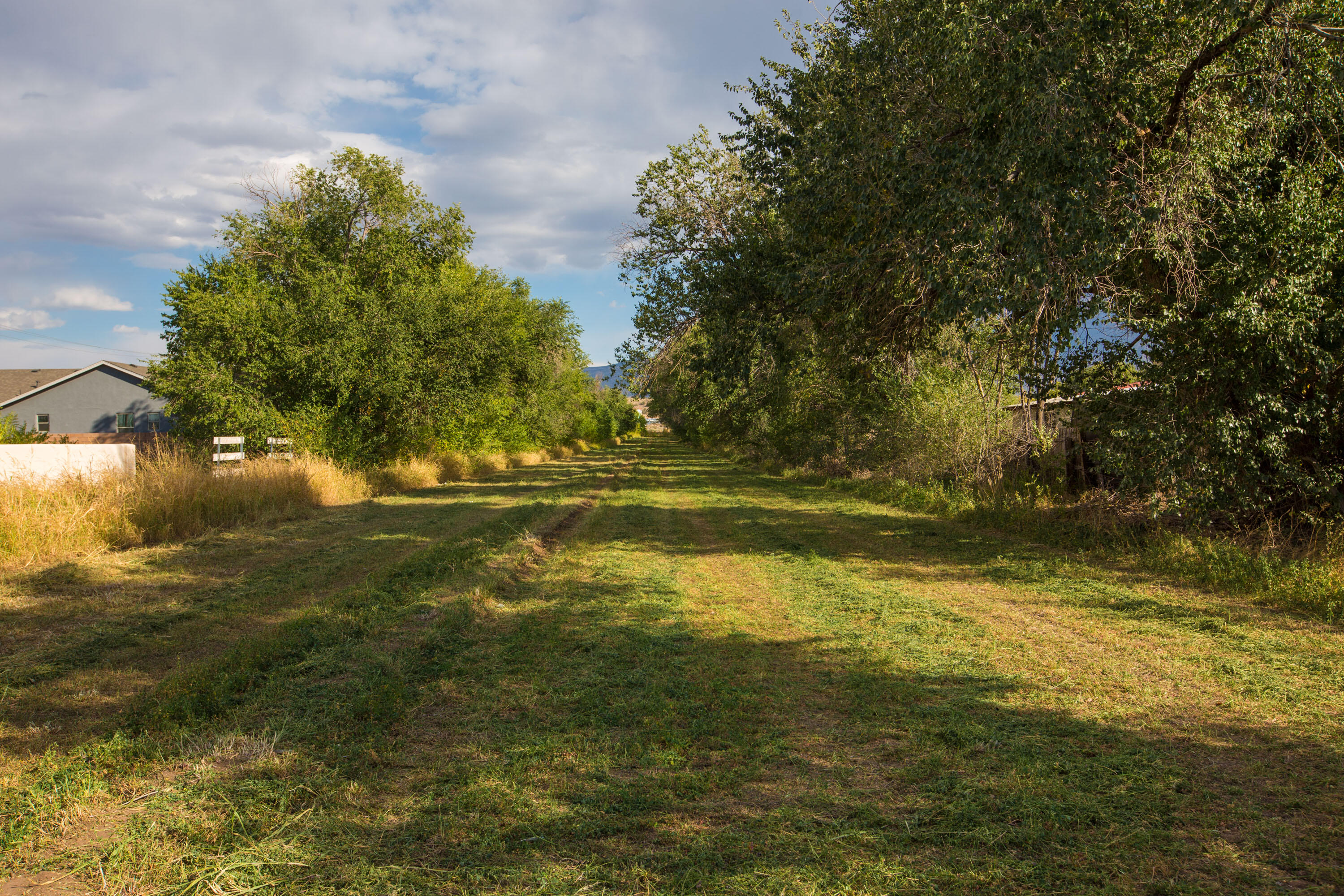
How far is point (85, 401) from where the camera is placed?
39.3 metres

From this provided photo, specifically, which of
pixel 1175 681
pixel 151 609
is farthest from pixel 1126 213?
pixel 151 609

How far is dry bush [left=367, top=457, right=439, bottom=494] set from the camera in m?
21.0

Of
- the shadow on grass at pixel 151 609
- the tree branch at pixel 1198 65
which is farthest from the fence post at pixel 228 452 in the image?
the tree branch at pixel 1198 65

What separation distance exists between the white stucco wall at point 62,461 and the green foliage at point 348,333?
638 centimetres

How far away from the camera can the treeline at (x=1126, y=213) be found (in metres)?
7.83

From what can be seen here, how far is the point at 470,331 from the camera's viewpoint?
23.6 meters

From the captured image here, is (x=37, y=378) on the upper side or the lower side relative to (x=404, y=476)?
upper

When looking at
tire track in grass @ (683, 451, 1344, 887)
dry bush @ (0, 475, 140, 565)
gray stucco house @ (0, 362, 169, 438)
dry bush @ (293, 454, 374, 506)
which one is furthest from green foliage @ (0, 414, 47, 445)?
tire track in grass @ (683, 451, 1344, 887)

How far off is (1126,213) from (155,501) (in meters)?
14.7

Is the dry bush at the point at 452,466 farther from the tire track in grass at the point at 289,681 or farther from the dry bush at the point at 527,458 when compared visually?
the tire track in grass at the point at 289,681

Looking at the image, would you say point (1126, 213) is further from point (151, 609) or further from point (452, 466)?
point (452, 466)

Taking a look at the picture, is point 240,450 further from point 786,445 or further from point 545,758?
point 786,445

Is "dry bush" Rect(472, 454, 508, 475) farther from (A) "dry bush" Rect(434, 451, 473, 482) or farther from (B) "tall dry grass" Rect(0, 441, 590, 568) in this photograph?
(B) "tall dry grass" Rect(0, 441, 590, 568)

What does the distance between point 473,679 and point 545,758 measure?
1535 millimetres
